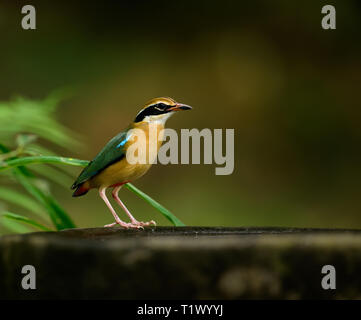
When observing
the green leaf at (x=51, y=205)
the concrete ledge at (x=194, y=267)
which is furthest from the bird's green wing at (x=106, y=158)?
the concrete ledge at (x=194, y=267)

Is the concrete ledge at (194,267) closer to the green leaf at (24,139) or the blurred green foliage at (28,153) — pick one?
the blurred green foliage at (28,153)

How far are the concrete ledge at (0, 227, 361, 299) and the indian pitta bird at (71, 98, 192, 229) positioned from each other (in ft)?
2.08

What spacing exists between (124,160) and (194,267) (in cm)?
75

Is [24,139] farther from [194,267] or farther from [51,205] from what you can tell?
[194,267]

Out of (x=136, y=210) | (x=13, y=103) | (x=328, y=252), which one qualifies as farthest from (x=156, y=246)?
(x=136, y=210)

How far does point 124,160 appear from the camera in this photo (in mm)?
2133

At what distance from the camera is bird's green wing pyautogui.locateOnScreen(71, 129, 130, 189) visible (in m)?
2.15

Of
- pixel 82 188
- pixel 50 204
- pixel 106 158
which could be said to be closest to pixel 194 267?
pixel 50 204

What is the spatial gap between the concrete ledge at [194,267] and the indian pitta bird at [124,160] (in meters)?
0.63

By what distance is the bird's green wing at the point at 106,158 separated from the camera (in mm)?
2150

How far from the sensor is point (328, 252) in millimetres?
1486

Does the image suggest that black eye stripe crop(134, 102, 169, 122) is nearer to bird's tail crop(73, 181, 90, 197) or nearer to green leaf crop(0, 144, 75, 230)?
bird's tail crop(73, 181, 90, 197)

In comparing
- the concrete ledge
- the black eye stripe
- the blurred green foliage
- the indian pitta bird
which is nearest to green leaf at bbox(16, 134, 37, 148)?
the blurred green foliage
